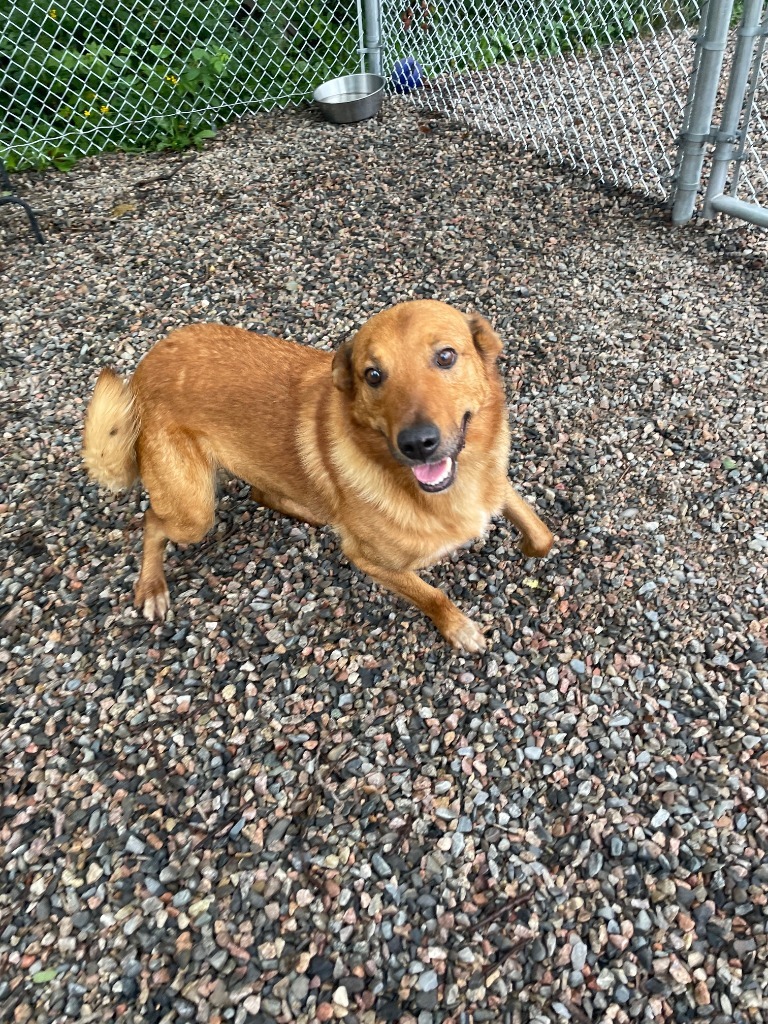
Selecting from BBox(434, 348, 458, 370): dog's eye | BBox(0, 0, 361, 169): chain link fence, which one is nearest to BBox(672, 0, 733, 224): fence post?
BBox(434, 348, 458, 370): dog's eye

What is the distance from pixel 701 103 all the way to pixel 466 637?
3.91 m

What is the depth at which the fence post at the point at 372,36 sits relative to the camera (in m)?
7.02

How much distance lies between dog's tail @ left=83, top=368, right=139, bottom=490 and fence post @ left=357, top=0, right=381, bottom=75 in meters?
6.16

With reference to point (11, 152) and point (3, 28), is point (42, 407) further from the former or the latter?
point (3, 28)

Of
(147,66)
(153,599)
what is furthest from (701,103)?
(147,66)


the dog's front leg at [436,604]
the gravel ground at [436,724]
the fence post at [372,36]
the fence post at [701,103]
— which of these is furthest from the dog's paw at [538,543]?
the fence post at [372,36]

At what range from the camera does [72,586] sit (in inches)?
130

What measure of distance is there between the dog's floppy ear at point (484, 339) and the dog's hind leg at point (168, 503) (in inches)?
50.6

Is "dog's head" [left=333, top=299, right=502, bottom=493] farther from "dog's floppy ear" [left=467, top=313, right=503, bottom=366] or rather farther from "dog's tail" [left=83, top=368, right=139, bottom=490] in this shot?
"dog's tail" [left=83, top=368, right=139, bottom=490]

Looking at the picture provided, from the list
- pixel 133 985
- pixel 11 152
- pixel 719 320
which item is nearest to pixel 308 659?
pixel 133 985

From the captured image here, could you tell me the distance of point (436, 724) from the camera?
2643 millimetres

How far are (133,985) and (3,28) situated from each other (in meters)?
8.02

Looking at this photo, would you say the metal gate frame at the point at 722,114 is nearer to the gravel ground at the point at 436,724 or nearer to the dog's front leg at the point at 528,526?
the gravel ground at the point at 436,724

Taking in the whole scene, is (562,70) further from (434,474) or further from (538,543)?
(434,474)
